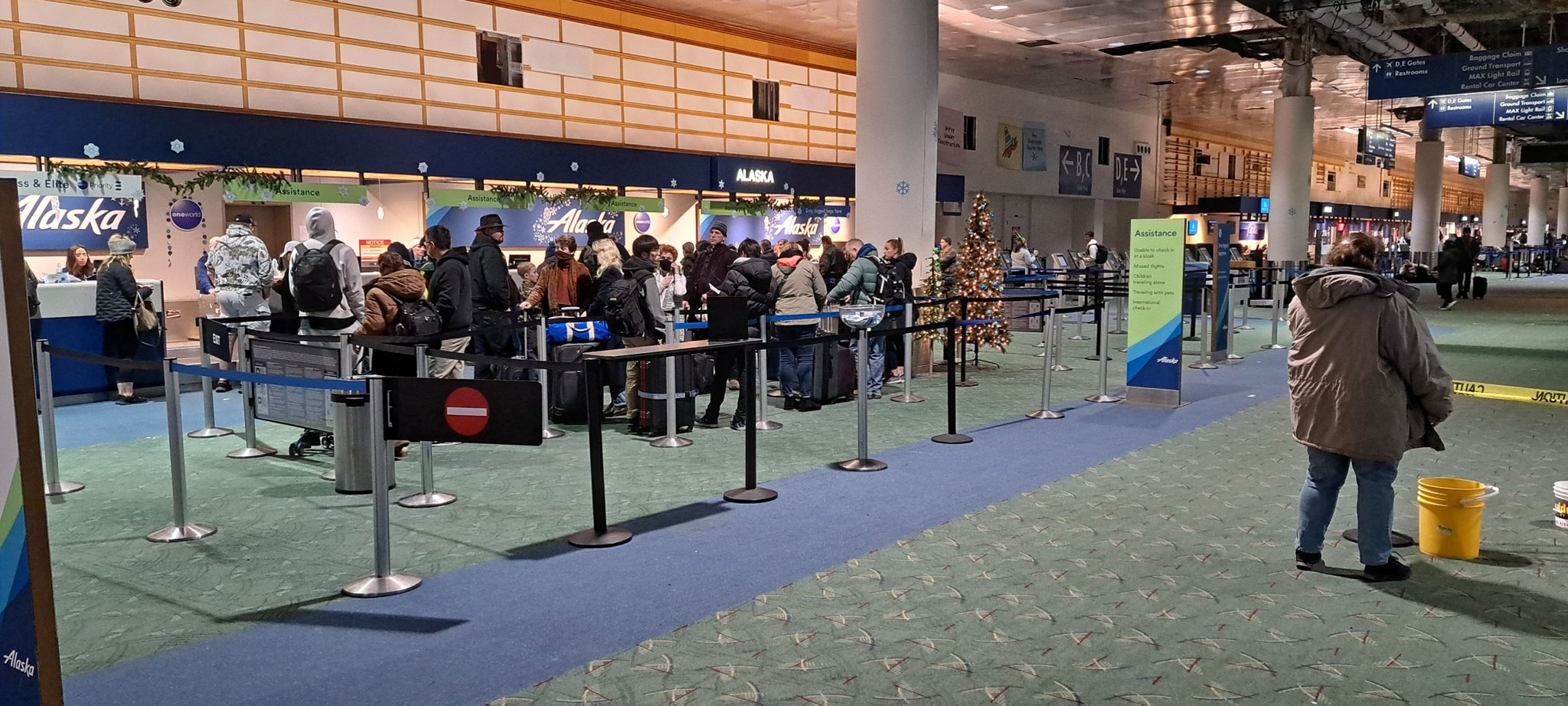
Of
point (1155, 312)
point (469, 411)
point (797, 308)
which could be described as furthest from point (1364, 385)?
point (797, 308)

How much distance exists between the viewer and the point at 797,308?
9.64 m

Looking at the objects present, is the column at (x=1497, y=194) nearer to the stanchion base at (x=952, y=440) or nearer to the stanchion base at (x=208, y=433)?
the stanchion base at (x=952, y=440)

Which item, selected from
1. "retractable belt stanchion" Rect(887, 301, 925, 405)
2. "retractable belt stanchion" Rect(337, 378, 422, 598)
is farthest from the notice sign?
"retractable belt stanchion" Rect(337, 378, 422, 598)

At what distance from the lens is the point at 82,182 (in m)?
10.6

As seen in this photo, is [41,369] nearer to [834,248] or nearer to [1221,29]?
[834,248]

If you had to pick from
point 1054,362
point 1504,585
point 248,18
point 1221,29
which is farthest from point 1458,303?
point 248,18

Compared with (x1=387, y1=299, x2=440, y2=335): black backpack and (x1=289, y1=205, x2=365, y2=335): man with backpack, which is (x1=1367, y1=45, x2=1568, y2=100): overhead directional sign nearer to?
(x1=387, y1=299, x2=440, y2=335): black backpack

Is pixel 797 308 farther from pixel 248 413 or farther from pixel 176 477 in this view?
pixel 176 477

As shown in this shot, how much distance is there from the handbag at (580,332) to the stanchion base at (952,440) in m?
2.96

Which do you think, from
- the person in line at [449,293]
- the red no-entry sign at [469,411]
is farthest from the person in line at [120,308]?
the red no-entry sign at [469,411]

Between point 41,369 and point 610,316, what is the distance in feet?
12.2

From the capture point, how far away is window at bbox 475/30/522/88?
48.2 ft

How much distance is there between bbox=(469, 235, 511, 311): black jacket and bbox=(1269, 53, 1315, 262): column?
17650 millimetres

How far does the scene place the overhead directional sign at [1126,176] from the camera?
97.5ft
